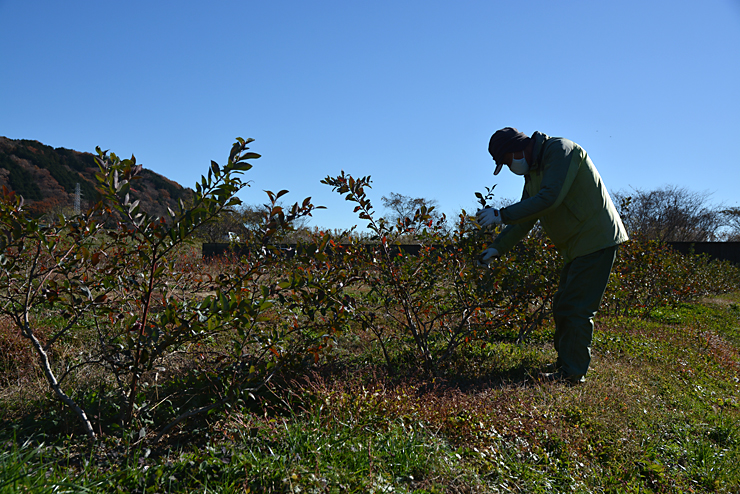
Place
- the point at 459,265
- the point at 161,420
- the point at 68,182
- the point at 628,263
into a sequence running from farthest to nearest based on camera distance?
the point at 68,182, the point at 628,263, the point at 459,265, the point at 161,420

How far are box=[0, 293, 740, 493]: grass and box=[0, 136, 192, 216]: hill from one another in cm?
3132

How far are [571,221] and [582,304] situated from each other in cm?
59

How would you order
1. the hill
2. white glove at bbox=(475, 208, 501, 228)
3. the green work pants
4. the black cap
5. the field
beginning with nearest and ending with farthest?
1. the field
2. white glove at bbox=(475, 208, 501, 228)
3. the green work pants
4. the black cap
5. the hill

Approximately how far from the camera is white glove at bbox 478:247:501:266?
10.1ft

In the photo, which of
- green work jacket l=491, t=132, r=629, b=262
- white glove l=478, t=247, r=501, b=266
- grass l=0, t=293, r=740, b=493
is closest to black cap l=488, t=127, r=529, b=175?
green work jacket l=491, t=132, r=629, b=262

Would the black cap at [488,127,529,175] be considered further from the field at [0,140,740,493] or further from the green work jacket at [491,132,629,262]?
the field at [0,140,740,493]

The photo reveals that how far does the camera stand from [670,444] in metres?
2.31

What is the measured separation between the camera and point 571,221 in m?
3.13

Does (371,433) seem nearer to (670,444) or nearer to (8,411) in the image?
(670,444)

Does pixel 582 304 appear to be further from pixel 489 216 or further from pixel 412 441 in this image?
pixel 412 441

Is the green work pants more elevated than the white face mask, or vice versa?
the white face mask

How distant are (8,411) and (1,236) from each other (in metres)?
1.18

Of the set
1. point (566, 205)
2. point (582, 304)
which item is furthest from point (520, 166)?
point (582, 304)

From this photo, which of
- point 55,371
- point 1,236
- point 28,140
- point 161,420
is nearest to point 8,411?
point 55,371
